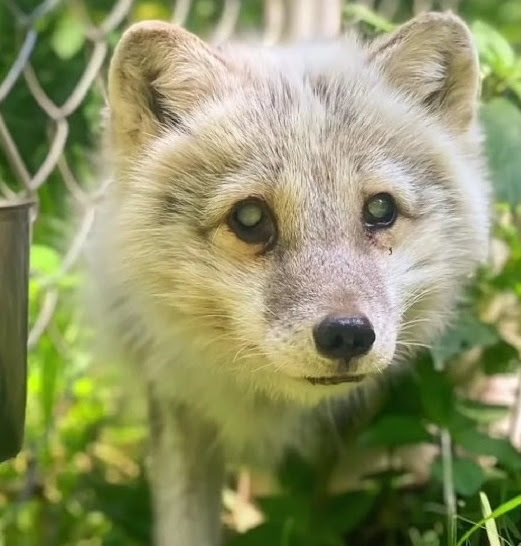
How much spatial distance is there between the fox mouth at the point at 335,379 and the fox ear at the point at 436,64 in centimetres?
37

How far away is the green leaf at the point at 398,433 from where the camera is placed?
1278 mm

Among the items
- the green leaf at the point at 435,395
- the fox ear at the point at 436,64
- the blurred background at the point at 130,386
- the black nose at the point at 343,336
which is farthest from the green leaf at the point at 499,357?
the black nose at the point at 343,336

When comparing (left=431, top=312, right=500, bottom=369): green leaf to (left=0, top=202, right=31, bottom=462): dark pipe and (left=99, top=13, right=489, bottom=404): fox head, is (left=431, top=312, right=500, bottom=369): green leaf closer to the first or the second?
(left=99, top=13, right=489, bottom=404): fox head

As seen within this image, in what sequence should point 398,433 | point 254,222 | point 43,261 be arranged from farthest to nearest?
point 43,261 → point 398,433 → point 254,222

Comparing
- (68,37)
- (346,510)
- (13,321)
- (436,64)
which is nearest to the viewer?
(13,321)

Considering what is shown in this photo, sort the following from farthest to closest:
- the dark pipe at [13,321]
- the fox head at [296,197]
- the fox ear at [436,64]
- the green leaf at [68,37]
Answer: the green leaf at [68,37]
the fox ear at [436,64]
the fox head at [296,197]
the dark pipe at [13,321]

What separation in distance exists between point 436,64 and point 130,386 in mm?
655

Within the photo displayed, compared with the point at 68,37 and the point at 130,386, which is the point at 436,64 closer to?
the point at 130,386

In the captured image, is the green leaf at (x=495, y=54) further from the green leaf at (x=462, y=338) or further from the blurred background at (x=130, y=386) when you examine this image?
the green leaf at (x=462, y=338)

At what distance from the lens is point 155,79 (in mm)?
1142

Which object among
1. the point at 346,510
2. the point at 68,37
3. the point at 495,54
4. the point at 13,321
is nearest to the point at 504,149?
the point at 495,54

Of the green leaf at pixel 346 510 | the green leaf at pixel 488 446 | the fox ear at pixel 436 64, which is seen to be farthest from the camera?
the green leaf at pixel 346 510

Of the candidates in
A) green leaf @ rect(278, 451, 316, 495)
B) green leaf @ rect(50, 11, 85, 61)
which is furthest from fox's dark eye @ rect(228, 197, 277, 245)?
green leaf @ rect(50, 11, 85, 61)

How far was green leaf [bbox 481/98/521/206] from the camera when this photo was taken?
1.28 m
